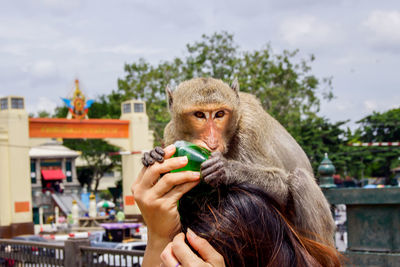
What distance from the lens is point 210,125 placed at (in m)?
2.48

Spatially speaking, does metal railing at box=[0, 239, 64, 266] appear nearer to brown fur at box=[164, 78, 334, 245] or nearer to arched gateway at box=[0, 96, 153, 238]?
brown fur at box=[164, 78, 334, 245]

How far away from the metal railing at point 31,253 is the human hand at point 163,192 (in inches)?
142

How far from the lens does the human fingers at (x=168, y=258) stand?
1.12 meters

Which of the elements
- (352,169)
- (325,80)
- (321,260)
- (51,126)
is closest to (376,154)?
(352,169)

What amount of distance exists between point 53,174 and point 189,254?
35.4m

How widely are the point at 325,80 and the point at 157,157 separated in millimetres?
21819

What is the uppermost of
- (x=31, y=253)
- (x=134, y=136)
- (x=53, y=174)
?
(x=134, y=136)

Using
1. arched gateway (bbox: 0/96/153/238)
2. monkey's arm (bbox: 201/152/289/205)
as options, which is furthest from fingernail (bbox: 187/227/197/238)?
arched gateway (bbox: 0/96/153/238)

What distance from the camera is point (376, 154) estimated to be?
22.5 meters

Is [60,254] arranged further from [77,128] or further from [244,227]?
[77,128]

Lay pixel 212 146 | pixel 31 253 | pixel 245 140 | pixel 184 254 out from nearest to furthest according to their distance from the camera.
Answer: pixel 184 254, pixel 212 146, pixel 245 140, pixel 31 253

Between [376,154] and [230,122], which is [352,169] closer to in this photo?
[376,154]

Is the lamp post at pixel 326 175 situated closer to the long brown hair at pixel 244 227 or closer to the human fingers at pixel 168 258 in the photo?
the long brown hair at pixel 244 227

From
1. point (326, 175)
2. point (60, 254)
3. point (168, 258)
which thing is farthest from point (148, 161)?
point (60, 254)
